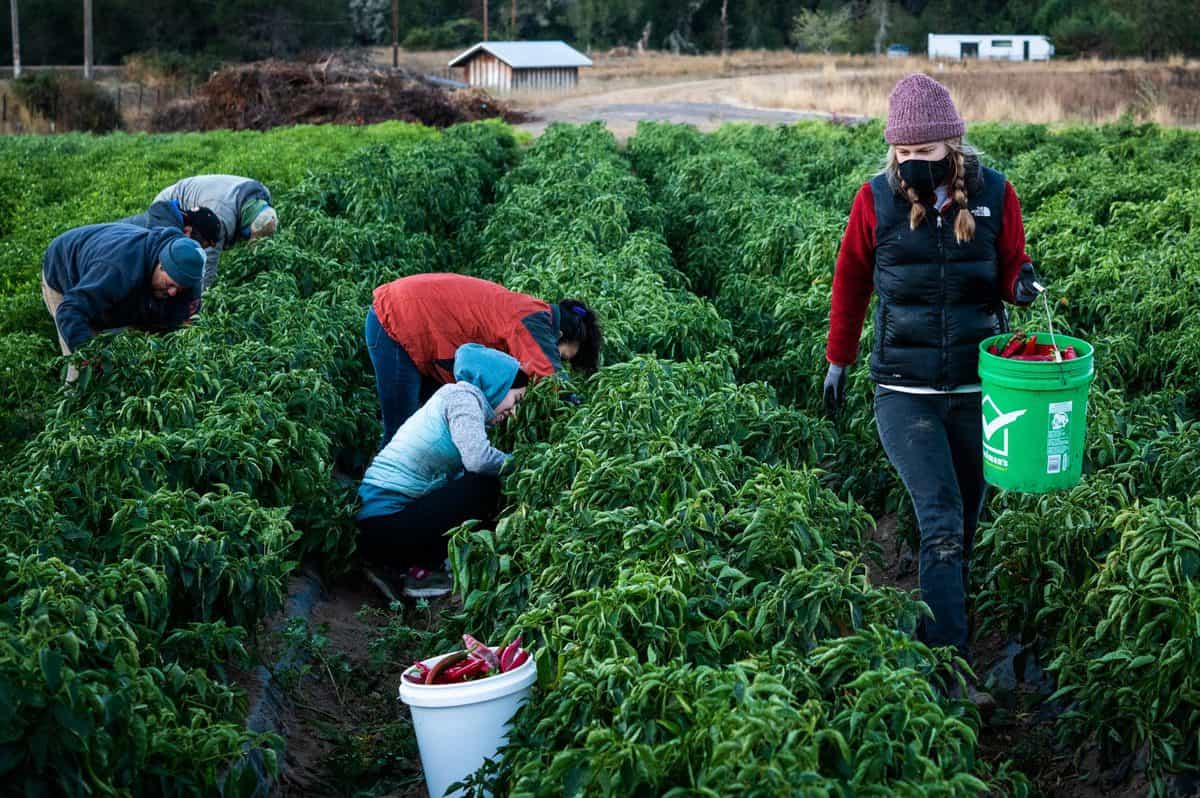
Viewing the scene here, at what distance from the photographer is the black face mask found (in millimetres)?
4543

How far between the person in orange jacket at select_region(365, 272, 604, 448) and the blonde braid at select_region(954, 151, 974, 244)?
213 centimetres

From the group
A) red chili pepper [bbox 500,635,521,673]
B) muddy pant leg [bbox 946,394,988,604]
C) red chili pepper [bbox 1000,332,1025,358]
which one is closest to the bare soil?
red chili pepper [bbox 500,635,521,673]

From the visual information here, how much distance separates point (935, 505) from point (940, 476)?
104 mm

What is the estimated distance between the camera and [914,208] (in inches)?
180

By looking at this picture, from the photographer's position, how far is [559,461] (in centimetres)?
497

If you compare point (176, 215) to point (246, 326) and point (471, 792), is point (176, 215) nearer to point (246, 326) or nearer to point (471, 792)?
point (246, 326)

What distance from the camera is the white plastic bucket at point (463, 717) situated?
12.4ft

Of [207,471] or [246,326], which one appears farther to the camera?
[246,326]

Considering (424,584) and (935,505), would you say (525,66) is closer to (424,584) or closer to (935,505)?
(424,584)

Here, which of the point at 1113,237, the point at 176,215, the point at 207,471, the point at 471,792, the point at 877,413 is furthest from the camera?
the point at 1113,237

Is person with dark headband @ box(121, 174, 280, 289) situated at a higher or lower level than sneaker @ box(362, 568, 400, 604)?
higher

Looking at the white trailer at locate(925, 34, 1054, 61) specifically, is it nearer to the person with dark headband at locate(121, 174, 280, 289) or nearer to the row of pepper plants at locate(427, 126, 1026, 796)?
the person with dark headband at locate(121, 174, 280, 289)

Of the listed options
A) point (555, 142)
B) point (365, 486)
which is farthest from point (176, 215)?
point (555, 142)

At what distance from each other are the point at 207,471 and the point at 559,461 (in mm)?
1457
